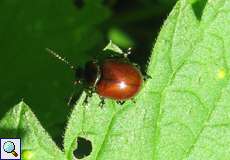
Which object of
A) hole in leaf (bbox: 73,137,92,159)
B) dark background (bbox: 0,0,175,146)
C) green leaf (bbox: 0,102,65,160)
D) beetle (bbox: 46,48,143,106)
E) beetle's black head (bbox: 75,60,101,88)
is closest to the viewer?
green leaf (bbox: 0,102,65,160)

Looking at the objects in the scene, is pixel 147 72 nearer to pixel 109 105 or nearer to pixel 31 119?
pixel 109 105

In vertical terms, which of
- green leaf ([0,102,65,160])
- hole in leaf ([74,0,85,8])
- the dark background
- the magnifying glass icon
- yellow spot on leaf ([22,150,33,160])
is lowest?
the dark background

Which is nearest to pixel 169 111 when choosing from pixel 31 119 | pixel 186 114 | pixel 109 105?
pixel 186 114

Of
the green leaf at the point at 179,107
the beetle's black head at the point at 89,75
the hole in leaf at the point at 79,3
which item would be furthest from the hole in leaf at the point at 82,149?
the hole in leaf at the point at 79,3

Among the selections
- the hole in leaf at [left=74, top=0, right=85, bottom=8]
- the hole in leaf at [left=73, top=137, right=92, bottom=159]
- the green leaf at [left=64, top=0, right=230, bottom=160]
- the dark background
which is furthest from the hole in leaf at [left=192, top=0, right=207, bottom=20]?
the hole in leaf at [left=74, top=0, right=85, bottom=8]

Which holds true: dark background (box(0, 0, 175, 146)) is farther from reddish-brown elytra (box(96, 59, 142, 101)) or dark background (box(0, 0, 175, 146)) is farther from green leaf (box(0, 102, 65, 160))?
green leaf (box(0, 102, 65, 160))

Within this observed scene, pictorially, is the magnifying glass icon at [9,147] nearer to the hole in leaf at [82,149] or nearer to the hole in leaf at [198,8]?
the hole in leaf at [82,149]

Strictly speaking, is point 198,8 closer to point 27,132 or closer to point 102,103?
point 102,103
